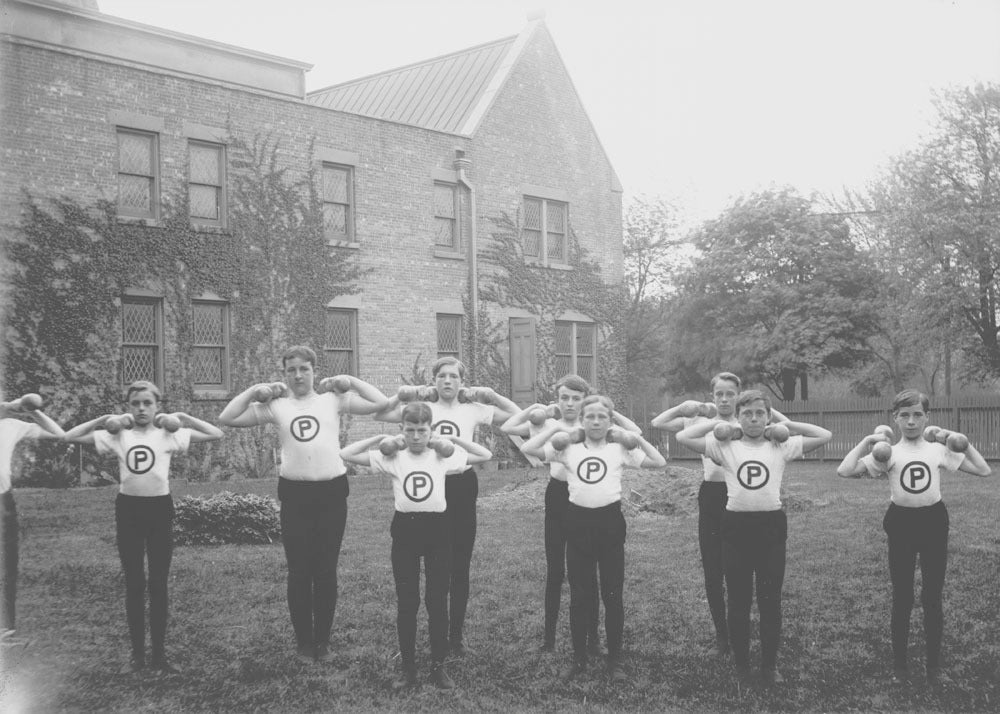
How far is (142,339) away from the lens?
1819cm

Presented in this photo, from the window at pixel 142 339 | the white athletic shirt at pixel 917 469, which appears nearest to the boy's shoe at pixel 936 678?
the white athletic shirt at pixel 917 469

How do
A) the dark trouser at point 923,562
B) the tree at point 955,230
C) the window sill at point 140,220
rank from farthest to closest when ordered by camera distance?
1. the tree at point 955,230
2. the window sill at point 140,220
3. the dark trouser at point 923,562

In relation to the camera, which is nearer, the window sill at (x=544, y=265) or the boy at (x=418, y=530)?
the boy at (x=418, y=530)

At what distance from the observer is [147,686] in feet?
20.4

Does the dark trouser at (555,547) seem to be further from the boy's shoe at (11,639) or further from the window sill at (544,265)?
the window sill at (544,265)

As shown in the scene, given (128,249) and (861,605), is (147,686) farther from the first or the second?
(128,249)

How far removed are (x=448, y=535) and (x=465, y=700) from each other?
1.05 m

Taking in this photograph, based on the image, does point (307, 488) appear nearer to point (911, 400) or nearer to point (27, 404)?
point (27, 404)

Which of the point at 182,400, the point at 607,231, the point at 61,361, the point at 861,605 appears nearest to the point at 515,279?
the point at 607,231

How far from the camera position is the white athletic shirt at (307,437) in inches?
260

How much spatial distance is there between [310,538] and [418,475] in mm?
946

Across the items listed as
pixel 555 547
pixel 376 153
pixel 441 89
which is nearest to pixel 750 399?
pixel 555 547

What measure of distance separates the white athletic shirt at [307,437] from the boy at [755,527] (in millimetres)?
2667

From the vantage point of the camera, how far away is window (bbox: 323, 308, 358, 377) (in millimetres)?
20891
